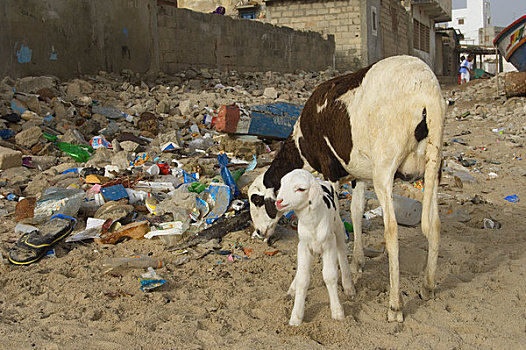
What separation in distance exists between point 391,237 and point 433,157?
610mm

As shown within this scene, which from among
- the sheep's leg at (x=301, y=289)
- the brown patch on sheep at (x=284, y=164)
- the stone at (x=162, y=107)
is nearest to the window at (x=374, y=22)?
the stone at (x=162, y=107)

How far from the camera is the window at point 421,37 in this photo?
31.9 meters

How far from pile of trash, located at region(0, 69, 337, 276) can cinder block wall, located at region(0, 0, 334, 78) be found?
1.77ft

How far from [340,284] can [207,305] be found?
1076 mm

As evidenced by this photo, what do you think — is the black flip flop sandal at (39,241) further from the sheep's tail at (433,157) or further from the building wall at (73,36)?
the building wall at (73,36)

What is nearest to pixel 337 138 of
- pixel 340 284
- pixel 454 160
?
pixel 340 284

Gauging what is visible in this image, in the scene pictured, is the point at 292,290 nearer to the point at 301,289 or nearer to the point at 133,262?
the point at 301,289

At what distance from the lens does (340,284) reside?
151 inches

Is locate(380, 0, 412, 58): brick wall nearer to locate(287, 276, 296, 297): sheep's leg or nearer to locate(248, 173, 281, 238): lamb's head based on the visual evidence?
locate(248, 173, 281, 238): lamb's head

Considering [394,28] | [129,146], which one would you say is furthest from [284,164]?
[394,28]

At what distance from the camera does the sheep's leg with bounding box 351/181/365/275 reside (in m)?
4.13

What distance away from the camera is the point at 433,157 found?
3.27 meters

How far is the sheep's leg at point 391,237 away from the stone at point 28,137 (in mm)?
5922

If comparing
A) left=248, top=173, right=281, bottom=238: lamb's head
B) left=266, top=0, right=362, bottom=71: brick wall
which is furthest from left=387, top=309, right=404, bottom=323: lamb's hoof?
left=266, top=0, right=362, bottom=71: brick wall
